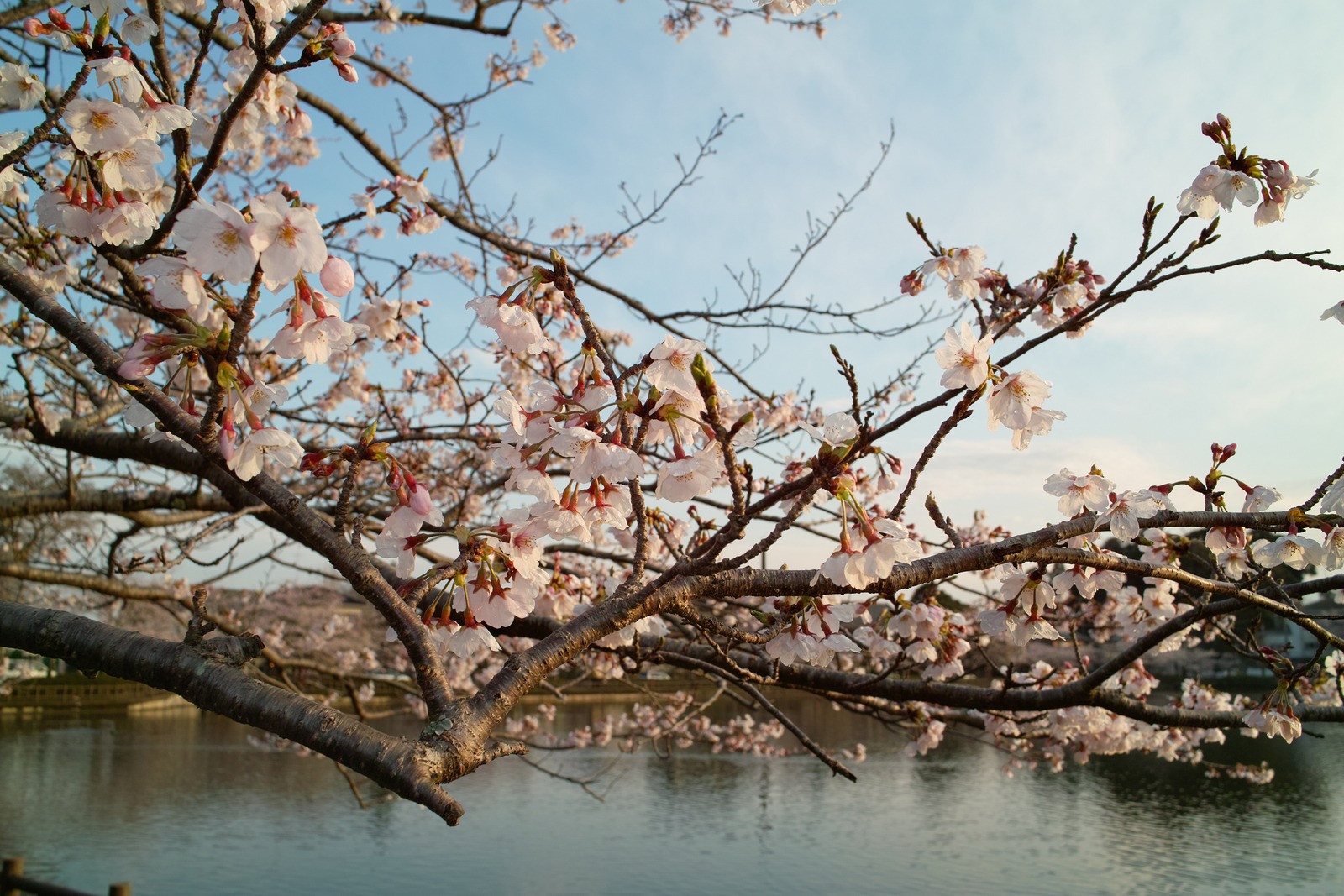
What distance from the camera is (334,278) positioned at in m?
1.24

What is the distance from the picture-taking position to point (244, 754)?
21859 mm

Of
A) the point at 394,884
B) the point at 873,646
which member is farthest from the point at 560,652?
the point at 394,884

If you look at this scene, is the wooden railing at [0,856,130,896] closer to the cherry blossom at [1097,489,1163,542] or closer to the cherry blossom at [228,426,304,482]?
the cherry blossom at [228,426,304,482]

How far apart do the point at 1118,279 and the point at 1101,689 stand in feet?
3.50

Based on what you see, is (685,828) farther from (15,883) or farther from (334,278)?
(334,278)

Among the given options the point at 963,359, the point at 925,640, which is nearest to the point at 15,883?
the point at 925,640

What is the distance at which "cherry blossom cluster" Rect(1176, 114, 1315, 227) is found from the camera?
1.90 meters

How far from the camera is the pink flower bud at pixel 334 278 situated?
123 centimetres

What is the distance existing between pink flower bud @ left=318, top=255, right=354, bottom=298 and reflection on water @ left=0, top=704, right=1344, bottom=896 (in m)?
8.68

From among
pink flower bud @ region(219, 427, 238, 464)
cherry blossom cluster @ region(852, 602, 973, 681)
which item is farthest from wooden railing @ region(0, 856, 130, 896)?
pink flower bud @ region(219, 427, 238, 464)

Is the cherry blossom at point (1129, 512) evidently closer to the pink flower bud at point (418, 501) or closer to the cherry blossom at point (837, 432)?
the cherry blossom at point (837, 432)

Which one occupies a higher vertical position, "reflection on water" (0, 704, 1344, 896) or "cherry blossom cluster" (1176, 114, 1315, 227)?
"cherry blossom cluster" (1176, 114, 1315, 227)

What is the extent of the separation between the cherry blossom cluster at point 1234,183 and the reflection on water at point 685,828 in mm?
8421

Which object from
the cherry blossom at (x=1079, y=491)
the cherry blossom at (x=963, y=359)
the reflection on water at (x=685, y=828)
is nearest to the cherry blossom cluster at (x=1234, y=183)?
the cherry blossom at (x=1079, y=491)
